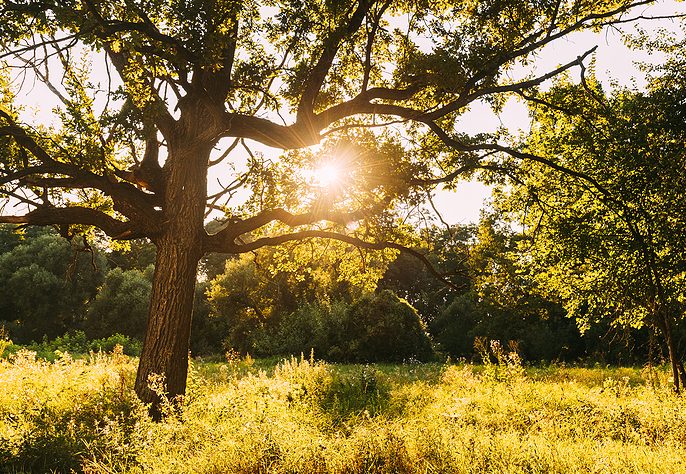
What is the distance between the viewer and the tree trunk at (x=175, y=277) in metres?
7.21

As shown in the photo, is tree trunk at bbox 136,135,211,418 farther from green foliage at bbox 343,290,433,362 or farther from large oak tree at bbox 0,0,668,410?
green foliage at bbox 343,290,433,362

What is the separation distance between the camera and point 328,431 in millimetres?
6164

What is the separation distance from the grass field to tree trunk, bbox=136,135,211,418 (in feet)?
1.78

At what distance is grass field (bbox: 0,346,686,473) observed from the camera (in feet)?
13.8

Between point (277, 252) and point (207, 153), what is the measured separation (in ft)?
12.2

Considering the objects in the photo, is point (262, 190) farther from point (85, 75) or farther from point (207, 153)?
point (85, 75)

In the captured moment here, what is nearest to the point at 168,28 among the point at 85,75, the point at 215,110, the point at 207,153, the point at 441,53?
the point at 215,110

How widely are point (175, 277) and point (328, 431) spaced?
3.75 m

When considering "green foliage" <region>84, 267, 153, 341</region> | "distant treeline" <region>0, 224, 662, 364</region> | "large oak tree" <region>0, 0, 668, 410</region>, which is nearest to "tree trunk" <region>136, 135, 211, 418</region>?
"large oak tree" <region>0, 0, 668, 410</region>

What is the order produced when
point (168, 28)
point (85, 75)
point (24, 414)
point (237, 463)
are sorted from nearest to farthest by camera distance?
1. point (237, 463)
2. point (24, 414)
3. point (168, 28)
4. point (85, 75)

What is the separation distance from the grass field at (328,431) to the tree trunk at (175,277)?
1.78 feet

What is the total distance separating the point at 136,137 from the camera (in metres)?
7.62

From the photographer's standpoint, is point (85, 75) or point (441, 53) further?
point (85, 75)

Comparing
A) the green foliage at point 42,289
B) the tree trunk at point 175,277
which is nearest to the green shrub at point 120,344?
the green foliage at point 42,289
